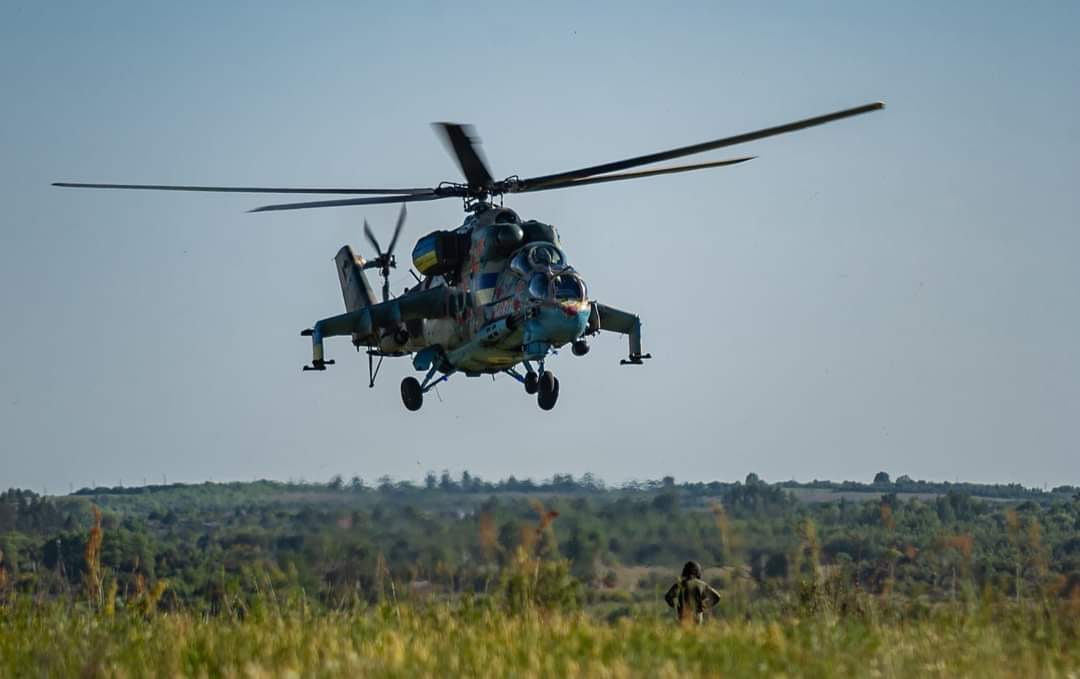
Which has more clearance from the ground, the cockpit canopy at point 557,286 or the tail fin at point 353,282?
the tail fin at point 353,282

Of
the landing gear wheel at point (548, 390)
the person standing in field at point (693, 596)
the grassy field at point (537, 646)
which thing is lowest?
the grassy field at point (537, 646)

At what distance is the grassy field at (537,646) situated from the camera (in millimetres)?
12250

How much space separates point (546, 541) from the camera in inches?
845

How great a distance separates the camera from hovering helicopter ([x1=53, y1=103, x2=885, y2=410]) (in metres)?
29.5

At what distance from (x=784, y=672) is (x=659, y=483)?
13627mm

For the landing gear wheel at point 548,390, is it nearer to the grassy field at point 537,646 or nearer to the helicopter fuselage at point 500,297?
the helicopter fuselage at point 500,297

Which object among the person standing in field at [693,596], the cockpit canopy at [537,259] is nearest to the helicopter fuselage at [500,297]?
the cockpit canopy at [537,259]

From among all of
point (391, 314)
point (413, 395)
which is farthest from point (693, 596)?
point (413, 395)

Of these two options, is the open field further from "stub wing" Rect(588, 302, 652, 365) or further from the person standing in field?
→ "stub wing" Rect(588, 302, 652, 365)

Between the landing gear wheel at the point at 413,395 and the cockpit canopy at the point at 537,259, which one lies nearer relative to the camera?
the cockpit canopy at the point at 537,259

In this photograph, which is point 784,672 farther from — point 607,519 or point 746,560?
point 607,519

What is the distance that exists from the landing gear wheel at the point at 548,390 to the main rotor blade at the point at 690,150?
11.7 feet

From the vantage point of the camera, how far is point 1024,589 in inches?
598

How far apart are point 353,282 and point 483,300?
6.81m
